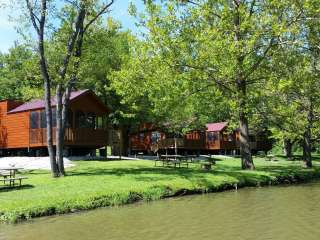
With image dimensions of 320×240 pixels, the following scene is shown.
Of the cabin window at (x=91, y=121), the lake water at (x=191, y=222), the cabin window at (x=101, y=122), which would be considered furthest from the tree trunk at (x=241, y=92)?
the cabin window at (x=91, y=121)

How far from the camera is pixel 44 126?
1399 inches

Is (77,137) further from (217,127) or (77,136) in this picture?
(217,127)

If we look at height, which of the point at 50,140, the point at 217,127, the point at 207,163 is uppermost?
the point at 217,127

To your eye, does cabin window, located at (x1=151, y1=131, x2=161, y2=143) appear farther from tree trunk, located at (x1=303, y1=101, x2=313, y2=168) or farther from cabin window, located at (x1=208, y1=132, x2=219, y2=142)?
tree trunk, located at (x1=303, y1=101, x2=313, y2=168)

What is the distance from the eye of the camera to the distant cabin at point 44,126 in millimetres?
35375

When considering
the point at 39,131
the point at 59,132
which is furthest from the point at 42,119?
the point at 59,132

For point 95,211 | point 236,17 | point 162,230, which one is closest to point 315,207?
point 162,230

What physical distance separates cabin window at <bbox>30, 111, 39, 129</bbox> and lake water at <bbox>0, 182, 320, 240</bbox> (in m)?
19.8

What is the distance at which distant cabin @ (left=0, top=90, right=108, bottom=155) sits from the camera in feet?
116

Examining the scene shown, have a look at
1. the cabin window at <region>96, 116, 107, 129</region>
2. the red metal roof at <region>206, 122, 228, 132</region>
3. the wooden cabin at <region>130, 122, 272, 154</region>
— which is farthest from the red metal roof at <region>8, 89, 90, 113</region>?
the red metal roof at <region>206, 122, 228, 132</region>

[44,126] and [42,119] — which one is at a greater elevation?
[42,119]

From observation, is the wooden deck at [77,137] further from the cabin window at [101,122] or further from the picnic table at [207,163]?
the picnic table at [207,163]

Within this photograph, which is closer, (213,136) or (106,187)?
(106,187)

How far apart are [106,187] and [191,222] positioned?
6779 mm
